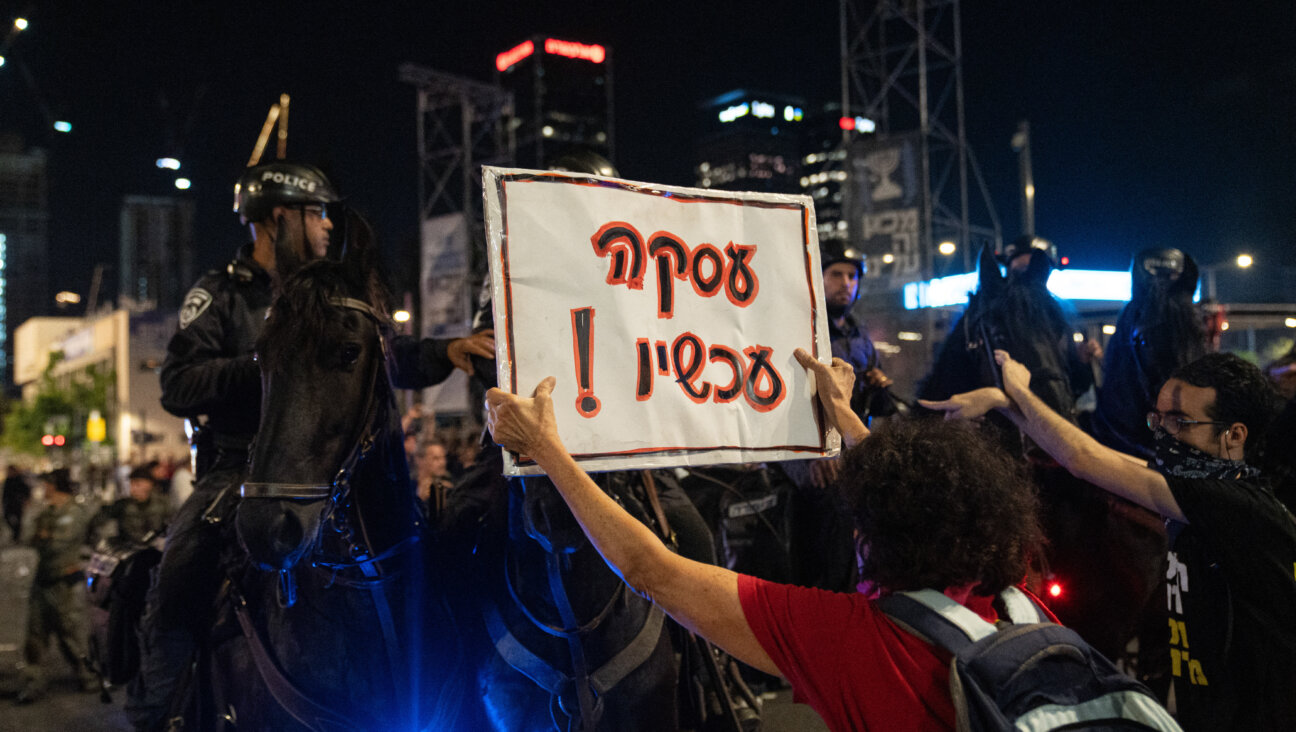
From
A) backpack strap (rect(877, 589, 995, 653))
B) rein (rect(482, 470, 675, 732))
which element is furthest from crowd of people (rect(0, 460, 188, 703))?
backpack strap (rect(877, 589, 995, 653))

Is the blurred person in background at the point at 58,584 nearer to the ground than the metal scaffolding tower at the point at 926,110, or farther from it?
nearer to the ground

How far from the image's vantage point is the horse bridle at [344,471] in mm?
3049

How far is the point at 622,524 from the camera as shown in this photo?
2.41 meters

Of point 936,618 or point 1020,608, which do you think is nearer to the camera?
point 936,618

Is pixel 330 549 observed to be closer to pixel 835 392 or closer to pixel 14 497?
pixel 835 392

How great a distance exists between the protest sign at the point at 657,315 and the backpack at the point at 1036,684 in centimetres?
120

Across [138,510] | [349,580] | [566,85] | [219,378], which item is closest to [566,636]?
[349,580]

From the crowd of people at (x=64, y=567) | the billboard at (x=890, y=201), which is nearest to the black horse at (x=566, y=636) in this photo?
the crowd of people at (x=64, y=567)

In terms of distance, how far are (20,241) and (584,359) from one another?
12652 cm

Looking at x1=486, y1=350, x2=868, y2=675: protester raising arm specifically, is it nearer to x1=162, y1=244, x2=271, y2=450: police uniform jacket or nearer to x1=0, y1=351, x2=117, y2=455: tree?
x1=162, y1=244, x2=271, y2=450: police uniform jacket

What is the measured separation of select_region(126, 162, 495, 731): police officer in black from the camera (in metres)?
3.96

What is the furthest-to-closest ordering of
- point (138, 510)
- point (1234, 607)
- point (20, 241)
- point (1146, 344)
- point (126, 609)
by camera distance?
point (20, 241)
point (138, 510)
point (1146, 344)
point (126, 609)
point (1234, 607)

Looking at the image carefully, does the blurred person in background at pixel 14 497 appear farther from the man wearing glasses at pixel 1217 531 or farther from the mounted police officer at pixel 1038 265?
the man wearing glasses at pixel 1217 531

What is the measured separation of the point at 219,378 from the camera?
13.0 ft
